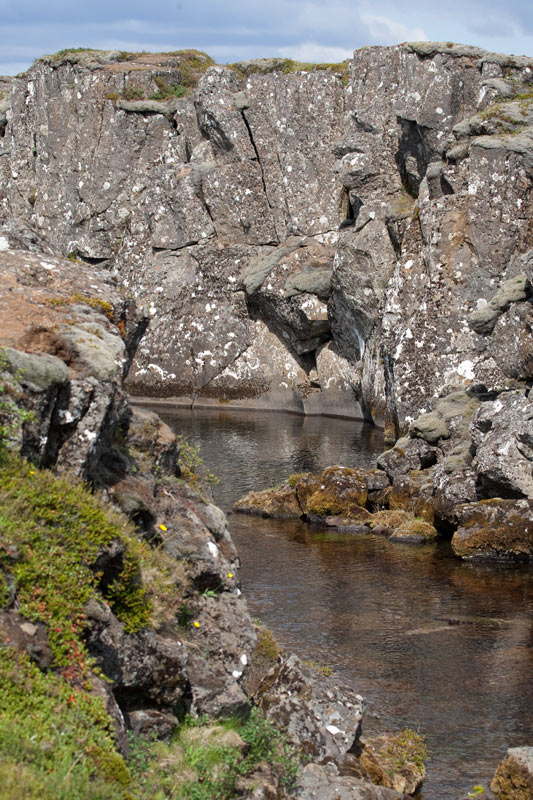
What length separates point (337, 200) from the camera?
82.5m

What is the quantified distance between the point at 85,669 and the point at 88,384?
544cm

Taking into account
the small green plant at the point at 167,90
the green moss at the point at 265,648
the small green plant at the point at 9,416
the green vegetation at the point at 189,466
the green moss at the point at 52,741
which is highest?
the small green plant at the point at 167,90

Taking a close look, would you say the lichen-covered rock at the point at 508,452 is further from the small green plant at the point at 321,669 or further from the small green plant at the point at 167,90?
the small green plant at the point at 167,90

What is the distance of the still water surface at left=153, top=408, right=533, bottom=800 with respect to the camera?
21.1m

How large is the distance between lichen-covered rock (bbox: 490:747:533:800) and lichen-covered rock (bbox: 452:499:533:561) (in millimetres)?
18352

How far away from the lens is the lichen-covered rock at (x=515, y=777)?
56.4ft

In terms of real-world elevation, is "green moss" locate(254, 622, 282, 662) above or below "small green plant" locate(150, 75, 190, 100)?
below

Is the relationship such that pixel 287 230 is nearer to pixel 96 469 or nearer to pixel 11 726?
pixel 96 469

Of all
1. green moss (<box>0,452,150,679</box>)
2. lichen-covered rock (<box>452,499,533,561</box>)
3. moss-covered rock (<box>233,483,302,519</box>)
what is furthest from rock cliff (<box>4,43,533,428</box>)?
green moss (<box>0,452,150,679</box>)

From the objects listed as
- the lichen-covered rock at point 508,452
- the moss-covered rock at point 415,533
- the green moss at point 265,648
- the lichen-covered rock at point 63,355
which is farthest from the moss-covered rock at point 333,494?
the green moss at point 265,648

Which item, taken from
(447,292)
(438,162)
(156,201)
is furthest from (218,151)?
(447,292)

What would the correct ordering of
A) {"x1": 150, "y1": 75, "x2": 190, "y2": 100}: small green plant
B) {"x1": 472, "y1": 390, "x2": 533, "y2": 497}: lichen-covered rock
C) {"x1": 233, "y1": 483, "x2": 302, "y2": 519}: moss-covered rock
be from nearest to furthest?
{"x1": 472, "y1": 390, "x2": 533, "y2": 497}: lichen-covered rock
{"x1": 233, "y1": 483, "x2": 302, "y2": 519}: moss-covered rock
{"x1": 150, "y1": 75, "x2": 190, "y2": 100}: small green plant

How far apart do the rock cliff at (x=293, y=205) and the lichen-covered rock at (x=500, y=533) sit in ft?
65.1

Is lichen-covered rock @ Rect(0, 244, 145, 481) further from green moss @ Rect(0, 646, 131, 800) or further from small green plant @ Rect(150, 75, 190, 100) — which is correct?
small green plant @ Rect(150, 75, 190, 100)
